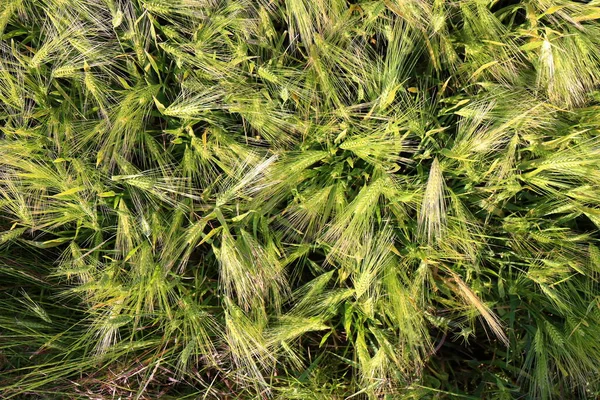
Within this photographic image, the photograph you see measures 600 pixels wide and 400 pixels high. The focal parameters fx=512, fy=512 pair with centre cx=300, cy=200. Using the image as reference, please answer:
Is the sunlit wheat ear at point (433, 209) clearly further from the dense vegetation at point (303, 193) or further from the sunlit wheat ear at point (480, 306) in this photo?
the sunlit wheat ear at point (480, 306)

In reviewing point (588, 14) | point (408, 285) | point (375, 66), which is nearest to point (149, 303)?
point (408, 285)

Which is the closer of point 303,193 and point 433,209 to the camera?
point 433,209

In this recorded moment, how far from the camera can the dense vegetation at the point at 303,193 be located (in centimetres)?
124

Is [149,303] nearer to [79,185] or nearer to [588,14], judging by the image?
[79,185]

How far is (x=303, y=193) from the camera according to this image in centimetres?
130

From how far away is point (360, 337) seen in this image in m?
1.32

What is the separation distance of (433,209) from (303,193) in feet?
1.06

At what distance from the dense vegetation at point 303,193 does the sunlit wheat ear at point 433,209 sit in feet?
0.05

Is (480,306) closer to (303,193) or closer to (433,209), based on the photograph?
(433,209)

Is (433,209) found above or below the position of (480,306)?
above

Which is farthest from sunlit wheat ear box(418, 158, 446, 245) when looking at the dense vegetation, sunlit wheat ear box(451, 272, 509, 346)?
sunlit wheat ear box(451, 272, 509, 346)

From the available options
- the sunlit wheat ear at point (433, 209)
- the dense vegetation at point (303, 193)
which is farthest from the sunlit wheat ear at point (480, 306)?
the sunlit wheat ear at point (433, 209)

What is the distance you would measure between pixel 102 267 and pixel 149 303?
166 mm

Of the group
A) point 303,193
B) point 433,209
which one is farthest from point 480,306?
point 303,193
